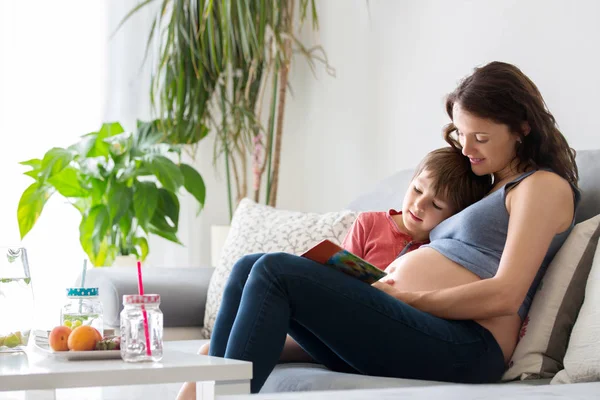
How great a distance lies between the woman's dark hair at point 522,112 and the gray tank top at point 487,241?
2.5 inches

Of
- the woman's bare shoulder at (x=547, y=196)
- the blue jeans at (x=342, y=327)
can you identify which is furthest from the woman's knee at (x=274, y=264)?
the woman's bare shoulder at (x=547, y=196)

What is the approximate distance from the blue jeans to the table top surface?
217 millimetres

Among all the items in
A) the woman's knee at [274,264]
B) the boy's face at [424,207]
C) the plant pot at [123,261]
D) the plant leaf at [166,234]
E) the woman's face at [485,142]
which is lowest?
the plant pot at [123,261]

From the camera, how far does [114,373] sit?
45.7 inches

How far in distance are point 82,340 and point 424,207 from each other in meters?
0.85

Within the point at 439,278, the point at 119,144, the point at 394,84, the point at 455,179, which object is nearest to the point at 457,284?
the point at 439,278

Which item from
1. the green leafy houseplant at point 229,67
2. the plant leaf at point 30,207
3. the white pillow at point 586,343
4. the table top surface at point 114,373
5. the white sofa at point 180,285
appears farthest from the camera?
the plant leaf at point 30,207

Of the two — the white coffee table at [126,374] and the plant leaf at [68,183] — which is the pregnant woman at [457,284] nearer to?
the white coffee table at [126,374]

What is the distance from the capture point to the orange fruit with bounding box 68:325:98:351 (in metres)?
1.36

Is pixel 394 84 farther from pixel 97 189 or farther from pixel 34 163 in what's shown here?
pixel 34 163

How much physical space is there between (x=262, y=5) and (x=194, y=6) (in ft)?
0.94

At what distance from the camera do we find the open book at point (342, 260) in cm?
154

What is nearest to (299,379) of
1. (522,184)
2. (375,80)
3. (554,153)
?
(522,184)

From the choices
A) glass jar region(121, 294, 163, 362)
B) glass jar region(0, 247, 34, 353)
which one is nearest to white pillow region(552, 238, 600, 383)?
glass jar region(121, 294, 163, 362)
